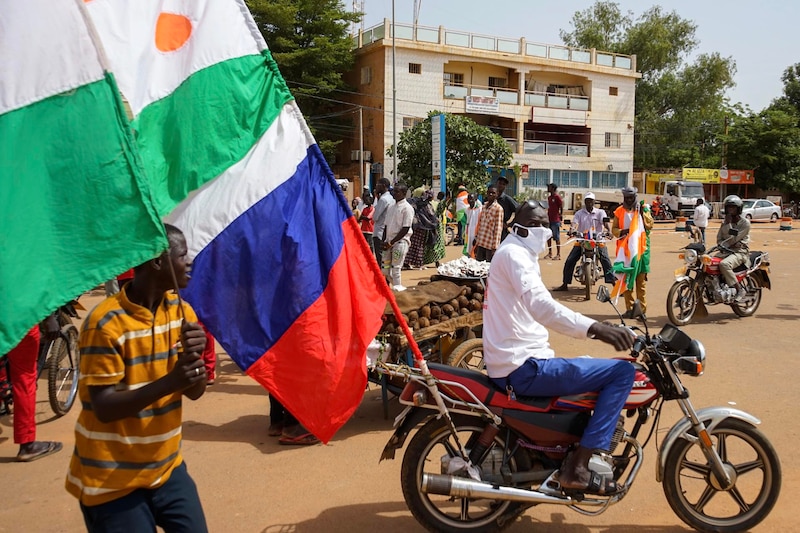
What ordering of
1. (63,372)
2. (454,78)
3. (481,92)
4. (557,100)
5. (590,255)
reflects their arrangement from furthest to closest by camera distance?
(557,100) < (454,78) < (481,92) < (590,255) < (63,372)

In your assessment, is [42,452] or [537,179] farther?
[537,179]

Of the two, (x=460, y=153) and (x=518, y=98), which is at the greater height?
(x=518, y=98)

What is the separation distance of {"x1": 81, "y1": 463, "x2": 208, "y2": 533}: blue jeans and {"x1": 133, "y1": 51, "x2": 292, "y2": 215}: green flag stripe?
1.28 m

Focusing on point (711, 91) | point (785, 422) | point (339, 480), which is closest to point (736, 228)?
point (785, 422)

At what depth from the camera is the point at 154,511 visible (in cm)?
251

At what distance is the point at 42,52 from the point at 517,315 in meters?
2.55

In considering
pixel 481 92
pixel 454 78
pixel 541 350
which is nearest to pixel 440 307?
pixel 541 350

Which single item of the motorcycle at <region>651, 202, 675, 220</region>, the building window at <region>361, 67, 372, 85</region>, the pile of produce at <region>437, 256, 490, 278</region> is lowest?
the pile of produce at <region>437, 256, 490, 278</region>

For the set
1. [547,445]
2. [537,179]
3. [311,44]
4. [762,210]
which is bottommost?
[547,445]

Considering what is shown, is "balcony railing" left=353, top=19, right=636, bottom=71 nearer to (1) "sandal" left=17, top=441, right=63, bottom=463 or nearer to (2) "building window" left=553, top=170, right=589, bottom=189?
(2) "building window" left=553, top=170, right=589, bottom=189

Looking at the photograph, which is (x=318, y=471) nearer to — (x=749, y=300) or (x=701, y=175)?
(x=749, y=300)

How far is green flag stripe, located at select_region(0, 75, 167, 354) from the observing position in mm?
2340

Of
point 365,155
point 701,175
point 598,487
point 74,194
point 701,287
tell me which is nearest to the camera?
point 74,194

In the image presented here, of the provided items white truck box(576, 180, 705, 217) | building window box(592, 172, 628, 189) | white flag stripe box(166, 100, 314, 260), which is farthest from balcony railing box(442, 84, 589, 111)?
white flag stripe box(166, 100, 314, 260)
